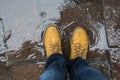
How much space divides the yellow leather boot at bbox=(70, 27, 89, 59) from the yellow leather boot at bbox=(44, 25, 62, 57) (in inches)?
4.7

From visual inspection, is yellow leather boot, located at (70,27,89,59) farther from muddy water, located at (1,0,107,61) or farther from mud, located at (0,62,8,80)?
mud, located at (0,62,8,80)

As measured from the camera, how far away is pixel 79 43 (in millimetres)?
2592

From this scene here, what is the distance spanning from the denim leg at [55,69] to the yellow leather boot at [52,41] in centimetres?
11

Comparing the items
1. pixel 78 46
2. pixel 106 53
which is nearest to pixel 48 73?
pixel 78 46

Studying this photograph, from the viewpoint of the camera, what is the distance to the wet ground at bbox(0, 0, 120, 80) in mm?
2602

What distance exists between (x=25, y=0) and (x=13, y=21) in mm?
224

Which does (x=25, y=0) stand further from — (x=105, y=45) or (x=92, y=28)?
(x=105, y=45)

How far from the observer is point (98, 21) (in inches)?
103

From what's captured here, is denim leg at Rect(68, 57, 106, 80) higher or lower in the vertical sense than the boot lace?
lower

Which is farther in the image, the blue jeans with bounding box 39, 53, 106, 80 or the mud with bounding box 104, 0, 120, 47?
the mud with bounding box 104, 0, 120, 47

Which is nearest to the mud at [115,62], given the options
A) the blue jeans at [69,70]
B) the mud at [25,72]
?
the blue jeans at [69,70]

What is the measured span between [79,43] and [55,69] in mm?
451

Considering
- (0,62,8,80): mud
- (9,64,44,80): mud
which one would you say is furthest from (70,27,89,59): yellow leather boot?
(0,62,8,80): mud

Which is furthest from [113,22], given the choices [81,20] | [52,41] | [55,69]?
[55,69]
